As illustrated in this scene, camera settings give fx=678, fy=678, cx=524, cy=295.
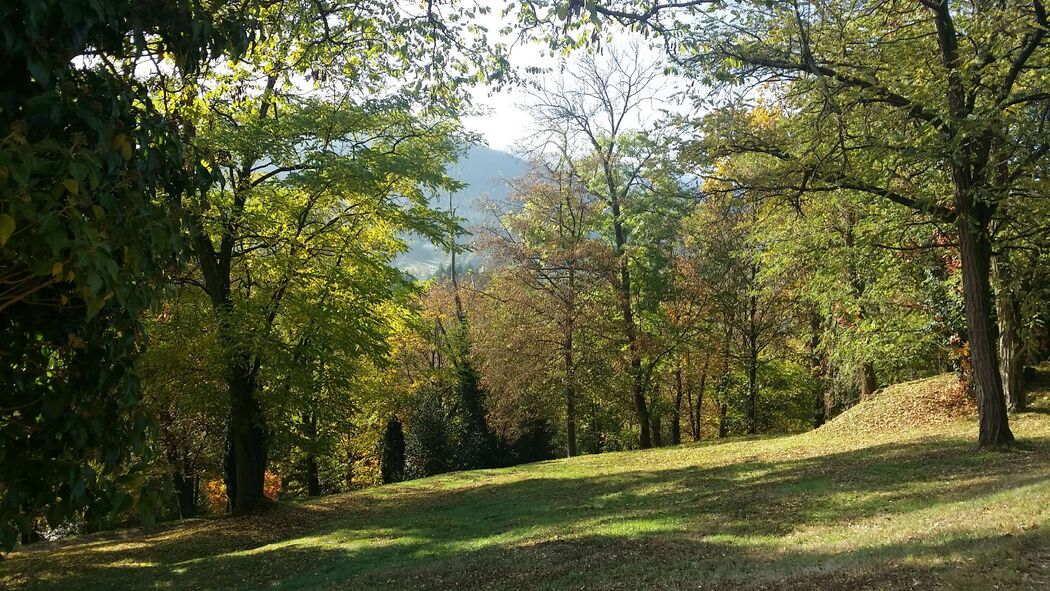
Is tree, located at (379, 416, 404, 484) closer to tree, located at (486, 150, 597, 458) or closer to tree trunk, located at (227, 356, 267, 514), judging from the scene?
tree, located at (486, 150, 597, 458)

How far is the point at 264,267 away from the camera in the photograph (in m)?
18.1

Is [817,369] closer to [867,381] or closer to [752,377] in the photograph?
[752,377]

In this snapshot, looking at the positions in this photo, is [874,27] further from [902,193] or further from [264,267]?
[264,267]

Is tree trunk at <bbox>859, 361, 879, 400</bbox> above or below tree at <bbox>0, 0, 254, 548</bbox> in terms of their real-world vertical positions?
below

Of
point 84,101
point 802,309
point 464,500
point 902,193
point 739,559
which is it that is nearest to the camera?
point 84,101

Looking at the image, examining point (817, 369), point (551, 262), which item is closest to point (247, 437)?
point (551, 262)

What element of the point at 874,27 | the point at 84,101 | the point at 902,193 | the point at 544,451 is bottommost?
the point at 544,451

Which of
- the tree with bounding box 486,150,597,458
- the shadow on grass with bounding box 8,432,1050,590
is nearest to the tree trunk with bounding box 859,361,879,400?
the tree with bounding box 486,150,597,458

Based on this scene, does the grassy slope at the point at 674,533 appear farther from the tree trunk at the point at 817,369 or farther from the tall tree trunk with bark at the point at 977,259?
the tree trunk at the point at 817,369

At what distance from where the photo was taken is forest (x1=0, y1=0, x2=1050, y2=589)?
348 centimetres

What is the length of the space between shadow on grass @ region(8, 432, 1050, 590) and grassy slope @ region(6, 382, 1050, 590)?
5 centimetres

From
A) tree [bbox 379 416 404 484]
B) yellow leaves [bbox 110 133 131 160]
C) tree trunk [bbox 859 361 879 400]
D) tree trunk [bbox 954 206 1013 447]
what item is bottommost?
tree [bbox 379 416 404 484]

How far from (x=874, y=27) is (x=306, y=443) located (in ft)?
52.4

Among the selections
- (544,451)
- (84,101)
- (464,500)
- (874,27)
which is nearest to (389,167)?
(464,500)
